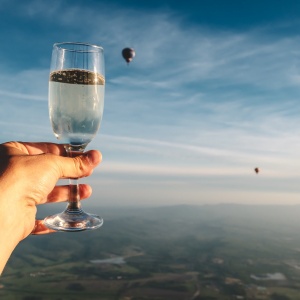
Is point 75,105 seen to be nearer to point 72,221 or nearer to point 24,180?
point 24,180

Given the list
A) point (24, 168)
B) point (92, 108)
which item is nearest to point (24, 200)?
point (24, 168)

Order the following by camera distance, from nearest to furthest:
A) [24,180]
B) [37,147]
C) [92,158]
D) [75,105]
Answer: [24,180], [75,105], [92,158], [37,147]

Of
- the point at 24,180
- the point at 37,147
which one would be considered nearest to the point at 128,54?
the point at 37,147

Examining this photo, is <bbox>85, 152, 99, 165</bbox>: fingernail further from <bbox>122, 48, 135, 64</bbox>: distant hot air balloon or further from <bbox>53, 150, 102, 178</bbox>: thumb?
<bbox>122, 48, 135, 64</bbox>: distant hot air balloon

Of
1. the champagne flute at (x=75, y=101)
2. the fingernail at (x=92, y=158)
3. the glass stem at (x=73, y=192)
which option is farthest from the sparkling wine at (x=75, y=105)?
the fingernail at (x=92, y=158)

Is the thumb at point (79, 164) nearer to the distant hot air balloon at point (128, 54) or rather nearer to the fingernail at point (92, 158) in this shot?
the fingernail at point (92, 158)

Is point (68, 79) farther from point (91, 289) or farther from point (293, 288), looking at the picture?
point (293, 288)
